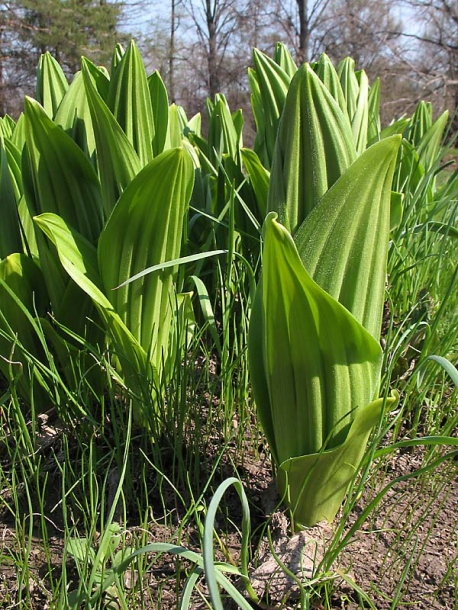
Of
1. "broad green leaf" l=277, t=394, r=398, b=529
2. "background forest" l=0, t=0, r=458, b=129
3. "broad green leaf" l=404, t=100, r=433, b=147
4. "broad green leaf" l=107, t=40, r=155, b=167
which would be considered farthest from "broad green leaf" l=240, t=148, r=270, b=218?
"background forest" l=0, t=0, r=458, b=129

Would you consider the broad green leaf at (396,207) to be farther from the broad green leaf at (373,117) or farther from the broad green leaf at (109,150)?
the broad green leaf at (109,150)

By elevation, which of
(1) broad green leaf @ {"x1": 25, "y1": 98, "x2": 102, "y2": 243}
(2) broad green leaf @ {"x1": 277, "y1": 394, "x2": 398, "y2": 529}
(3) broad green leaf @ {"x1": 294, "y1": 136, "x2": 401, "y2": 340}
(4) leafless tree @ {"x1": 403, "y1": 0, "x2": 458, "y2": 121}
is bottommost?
(2) broad green leaf @ {"x1": 277, "y1": 394, "x2": 398, "y2": 529}

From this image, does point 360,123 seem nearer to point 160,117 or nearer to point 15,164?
point 160,117

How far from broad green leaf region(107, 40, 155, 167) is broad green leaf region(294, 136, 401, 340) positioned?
49cm

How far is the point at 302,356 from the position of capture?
77cm

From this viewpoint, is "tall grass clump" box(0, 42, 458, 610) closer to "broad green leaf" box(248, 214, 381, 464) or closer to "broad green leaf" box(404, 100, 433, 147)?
"broad green leaf" box(248, 214, 381, 464)

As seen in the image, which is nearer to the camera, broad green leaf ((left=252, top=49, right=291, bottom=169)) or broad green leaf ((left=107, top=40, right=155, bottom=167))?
broad green leaf ((left=107, top=40, right=155, bottom=167))

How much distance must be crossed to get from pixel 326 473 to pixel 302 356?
0.61ft

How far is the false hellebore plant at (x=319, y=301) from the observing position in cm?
73

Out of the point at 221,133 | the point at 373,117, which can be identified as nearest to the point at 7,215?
the point at 221,133

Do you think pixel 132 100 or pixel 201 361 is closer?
pixel 132 100

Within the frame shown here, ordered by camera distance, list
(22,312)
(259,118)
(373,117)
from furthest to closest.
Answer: (373,117) < (259,118) < (22,312)

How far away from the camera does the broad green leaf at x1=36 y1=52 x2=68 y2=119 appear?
1.37 metres

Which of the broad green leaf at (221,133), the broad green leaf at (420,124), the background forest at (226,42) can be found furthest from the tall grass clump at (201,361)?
the background forest at (226,42)
